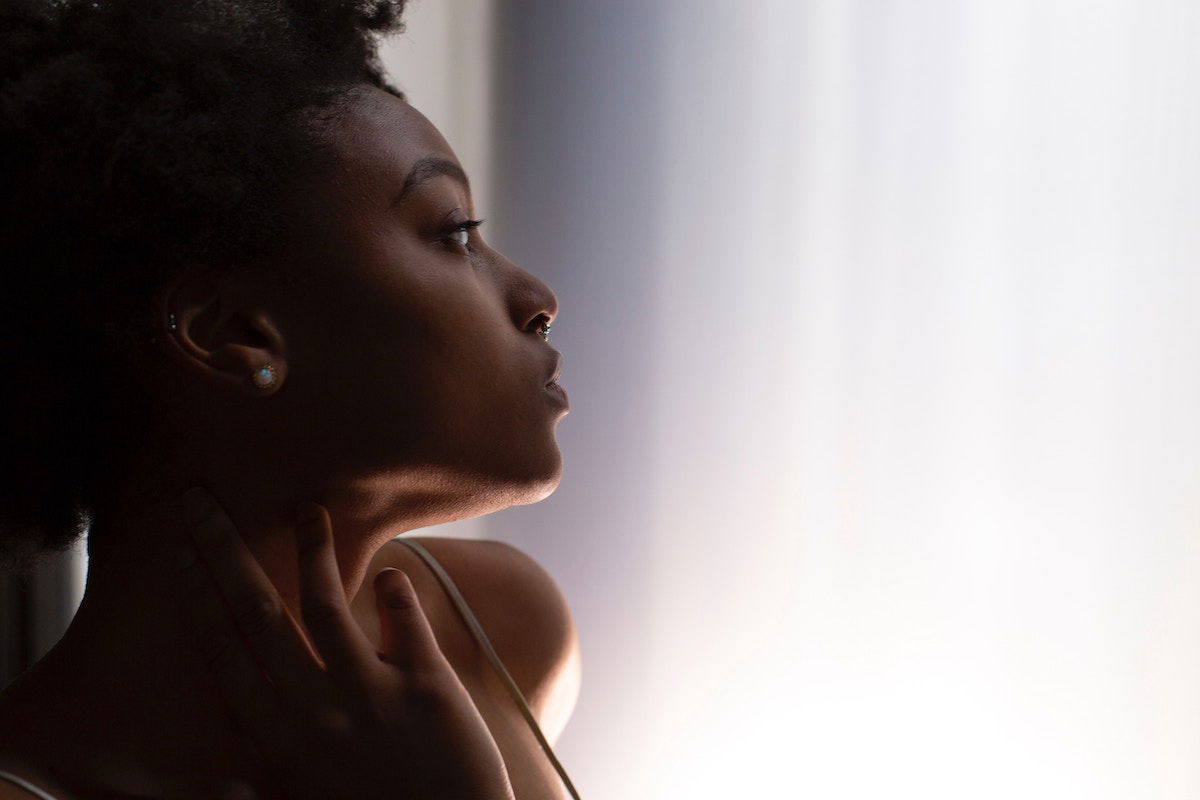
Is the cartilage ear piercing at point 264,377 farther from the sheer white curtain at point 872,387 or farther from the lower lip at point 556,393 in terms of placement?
the sheer white curtain at point 872,387

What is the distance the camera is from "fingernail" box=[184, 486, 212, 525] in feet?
2.42

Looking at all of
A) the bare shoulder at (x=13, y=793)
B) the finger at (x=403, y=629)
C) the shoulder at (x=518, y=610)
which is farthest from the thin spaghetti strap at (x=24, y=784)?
the shoulder at (x=518, y=610)

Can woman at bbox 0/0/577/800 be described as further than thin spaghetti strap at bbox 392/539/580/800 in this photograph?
No

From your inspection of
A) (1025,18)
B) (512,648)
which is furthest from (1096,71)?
(512,648)

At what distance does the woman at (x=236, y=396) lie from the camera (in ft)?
2.31

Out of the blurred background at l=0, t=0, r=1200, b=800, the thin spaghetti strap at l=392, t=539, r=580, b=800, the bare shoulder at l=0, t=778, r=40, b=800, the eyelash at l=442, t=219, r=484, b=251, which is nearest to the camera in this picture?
the bare shoulder at l=0, t=778, r=40, b=800

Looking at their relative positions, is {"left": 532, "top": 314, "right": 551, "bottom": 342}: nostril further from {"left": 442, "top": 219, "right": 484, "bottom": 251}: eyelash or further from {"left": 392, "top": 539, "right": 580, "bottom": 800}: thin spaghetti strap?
{"left": 392, "top": 539, "right": 580, "bottom": 800}: thin spaghetti strap

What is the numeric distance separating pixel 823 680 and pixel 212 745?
0.81 metres

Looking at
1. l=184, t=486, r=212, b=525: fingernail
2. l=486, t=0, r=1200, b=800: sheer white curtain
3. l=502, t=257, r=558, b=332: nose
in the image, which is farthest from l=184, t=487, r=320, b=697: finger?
l=486, t=0, r=1200, b=800: sheer white curtain

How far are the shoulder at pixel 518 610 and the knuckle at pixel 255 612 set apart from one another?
27 cm

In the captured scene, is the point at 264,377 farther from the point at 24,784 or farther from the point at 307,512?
the point at 24,784

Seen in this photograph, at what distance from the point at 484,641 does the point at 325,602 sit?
29 cm

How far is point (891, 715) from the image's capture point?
1.28m

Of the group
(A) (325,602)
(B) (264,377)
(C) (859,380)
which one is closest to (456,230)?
(B) (264,377)
